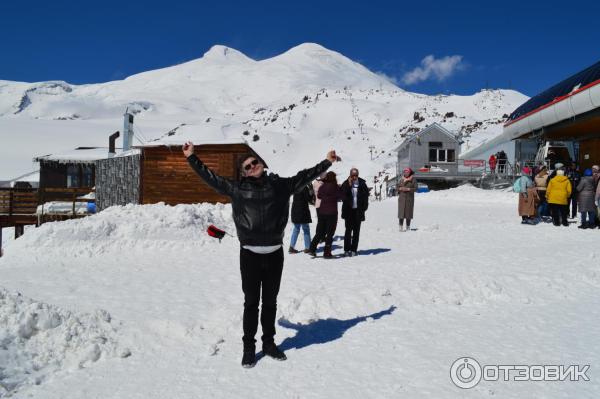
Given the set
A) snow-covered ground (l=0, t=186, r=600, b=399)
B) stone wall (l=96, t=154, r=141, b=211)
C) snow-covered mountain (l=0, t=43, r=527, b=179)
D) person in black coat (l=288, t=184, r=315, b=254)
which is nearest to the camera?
snow-covered ground (l=0, t=186, r=600, b=399)

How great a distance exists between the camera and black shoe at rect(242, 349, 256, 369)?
12.0 feet

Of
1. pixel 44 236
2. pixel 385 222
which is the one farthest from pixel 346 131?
pixel 44 236

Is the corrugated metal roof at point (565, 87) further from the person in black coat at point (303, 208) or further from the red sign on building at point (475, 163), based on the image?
the person in black coat at point (303, 208)

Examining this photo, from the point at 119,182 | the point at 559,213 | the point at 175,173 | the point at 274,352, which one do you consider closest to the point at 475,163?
the point at 559,213

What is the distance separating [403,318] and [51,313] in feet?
11.8

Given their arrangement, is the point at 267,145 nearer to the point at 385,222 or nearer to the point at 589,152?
the point at 589,152

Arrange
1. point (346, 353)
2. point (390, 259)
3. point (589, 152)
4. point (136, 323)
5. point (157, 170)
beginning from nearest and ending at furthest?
1. point (346, 353)
2. point (136, 323)
3. point (390, 259)
4. point (157, 170)
5. point (589, 152)

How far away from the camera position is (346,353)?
3902mm

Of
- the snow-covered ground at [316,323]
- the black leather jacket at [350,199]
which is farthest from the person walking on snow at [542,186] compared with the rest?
the black leather jacket at [350,199]

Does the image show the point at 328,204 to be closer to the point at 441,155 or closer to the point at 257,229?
the point at 257,229

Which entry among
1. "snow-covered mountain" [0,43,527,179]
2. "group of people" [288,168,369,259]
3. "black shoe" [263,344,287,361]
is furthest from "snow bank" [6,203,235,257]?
"snow-covered mountain" [0,43,527,179]

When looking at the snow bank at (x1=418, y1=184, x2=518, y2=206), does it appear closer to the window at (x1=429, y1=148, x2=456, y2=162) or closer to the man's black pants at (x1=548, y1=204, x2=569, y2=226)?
the window at (x1=429, y1=148, x2=456, y2=162)

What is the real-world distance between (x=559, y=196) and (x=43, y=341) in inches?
487

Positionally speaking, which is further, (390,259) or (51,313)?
(390,259)
